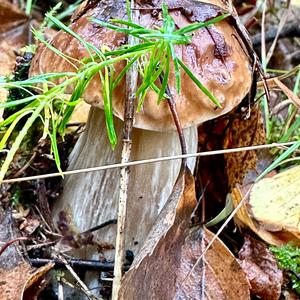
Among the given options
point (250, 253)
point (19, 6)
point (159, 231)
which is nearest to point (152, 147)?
point (159, 231)

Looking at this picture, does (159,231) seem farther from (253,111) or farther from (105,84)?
(253,111)

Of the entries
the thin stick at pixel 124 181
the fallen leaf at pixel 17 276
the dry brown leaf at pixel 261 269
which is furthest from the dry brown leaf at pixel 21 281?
the dry brown leaf at pixel 261 269

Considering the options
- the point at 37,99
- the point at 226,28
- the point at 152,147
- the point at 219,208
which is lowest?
the point at 219,208

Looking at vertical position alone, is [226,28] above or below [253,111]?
above

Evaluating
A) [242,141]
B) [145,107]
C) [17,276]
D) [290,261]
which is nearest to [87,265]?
[17,276]

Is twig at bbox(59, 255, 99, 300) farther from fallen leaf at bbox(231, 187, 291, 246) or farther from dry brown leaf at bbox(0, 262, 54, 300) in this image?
fallen leaf at bbox(231, 187, 291, 246)

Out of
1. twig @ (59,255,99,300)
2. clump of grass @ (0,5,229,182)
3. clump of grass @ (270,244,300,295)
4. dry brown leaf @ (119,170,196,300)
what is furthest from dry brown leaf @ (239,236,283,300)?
clump of grass @ (0,5,229,182)

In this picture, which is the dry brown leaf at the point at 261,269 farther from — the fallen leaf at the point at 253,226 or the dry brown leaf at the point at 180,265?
the dry brown leaf at the point at 180,265
